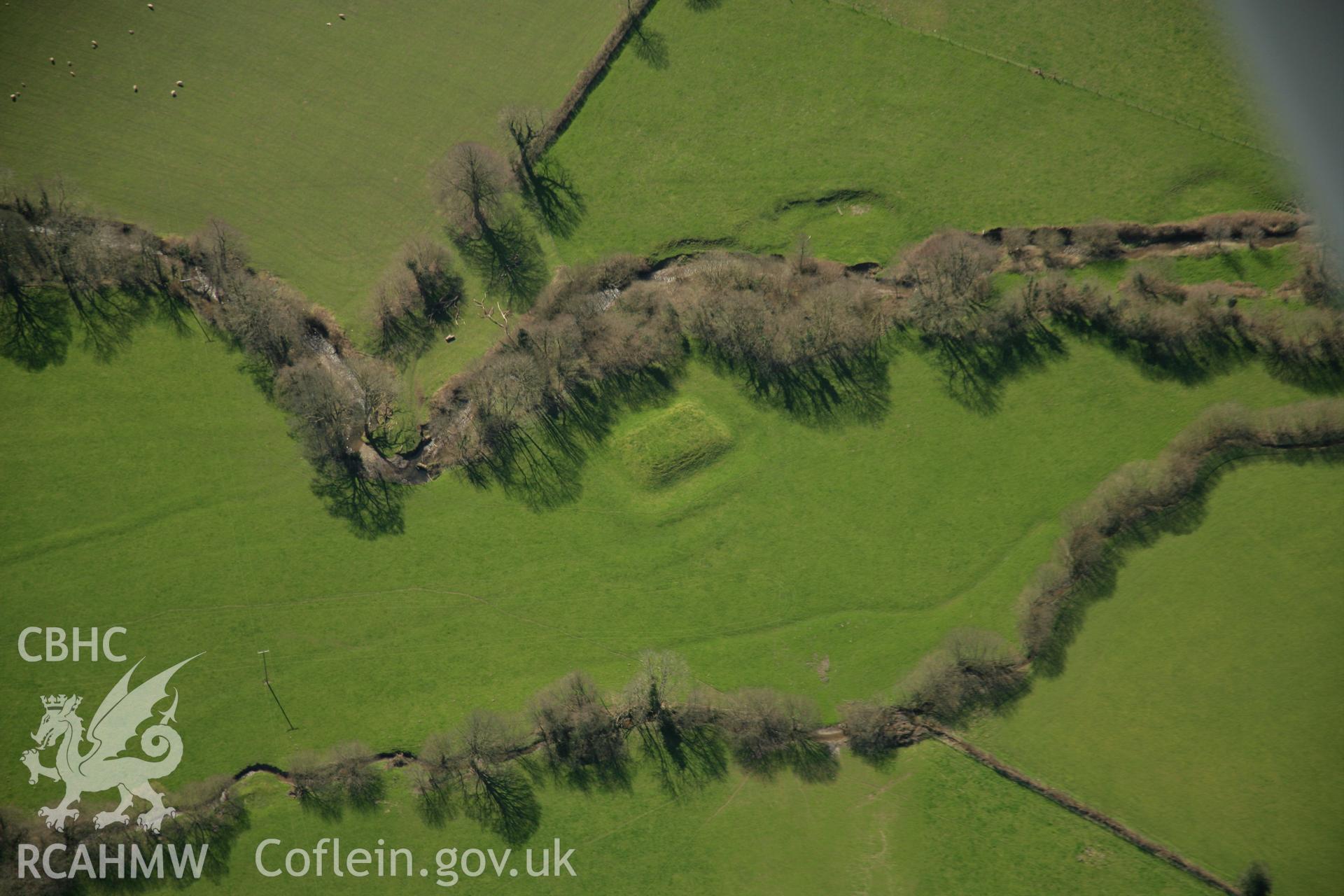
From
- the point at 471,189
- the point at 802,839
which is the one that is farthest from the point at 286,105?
the point at 802,839

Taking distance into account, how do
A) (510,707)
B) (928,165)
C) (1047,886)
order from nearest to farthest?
(1047,886) < (510,707) < (928,165)

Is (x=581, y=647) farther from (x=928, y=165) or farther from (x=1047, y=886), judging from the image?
(x=928, y=165)

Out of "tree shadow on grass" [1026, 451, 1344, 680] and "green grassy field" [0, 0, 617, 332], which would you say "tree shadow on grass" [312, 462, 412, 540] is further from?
"tree shadow on grass" [1026, 451, 1344, 680]

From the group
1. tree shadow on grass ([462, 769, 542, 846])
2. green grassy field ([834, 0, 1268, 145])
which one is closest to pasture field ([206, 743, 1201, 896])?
tree shadow on grass ([462, 769, 542, 846])

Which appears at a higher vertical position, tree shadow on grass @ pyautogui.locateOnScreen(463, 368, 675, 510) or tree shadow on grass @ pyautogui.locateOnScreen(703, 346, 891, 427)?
tree shadow on grass @ pyautogui.locateOnScreen(703, 346, 891, 427)

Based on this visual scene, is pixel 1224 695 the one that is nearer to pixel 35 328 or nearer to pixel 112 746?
pixel 112 746

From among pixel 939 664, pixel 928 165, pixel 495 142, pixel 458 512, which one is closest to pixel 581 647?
pixel 458 512
